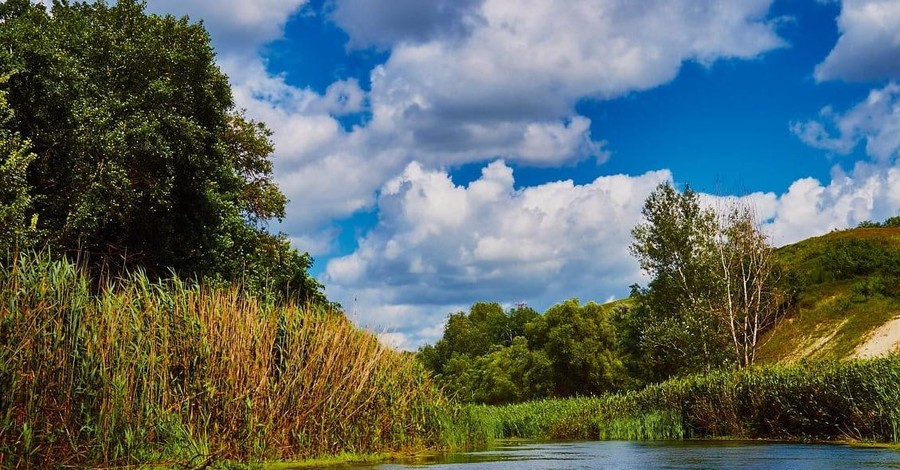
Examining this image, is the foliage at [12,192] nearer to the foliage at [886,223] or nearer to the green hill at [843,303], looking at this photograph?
the green hill at [843,303]

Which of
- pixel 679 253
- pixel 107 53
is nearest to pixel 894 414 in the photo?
pixel 107 53

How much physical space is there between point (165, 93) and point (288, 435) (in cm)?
1484

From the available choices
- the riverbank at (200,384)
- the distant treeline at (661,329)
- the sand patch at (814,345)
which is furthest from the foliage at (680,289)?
the riverbank at (200,384)

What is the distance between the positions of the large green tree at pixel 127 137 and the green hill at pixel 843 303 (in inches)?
1241

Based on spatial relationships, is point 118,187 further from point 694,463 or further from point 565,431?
point 565,431

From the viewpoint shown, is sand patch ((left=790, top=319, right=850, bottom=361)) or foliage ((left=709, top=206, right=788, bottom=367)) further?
sand patch ((left=790, top=319, right=850, bottom=361))

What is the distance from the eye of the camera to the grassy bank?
19.4 m

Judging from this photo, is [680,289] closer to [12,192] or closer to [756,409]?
[756,409]

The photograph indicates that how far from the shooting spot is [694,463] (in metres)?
12.7

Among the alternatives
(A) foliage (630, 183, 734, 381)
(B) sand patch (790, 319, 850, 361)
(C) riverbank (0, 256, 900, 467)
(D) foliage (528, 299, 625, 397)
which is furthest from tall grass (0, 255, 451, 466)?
(D) foliage (528, 299, 625, 397)

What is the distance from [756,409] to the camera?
23.7m

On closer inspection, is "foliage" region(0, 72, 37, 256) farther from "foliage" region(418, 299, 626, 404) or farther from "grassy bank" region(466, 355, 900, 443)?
"foliage" region(418, 299, 626, 404)

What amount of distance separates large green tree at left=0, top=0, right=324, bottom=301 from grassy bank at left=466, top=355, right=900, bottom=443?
1080 cm

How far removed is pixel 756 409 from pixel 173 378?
59.1 ft
